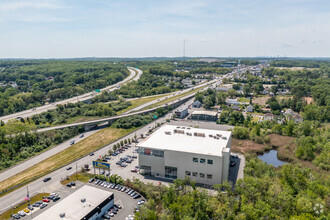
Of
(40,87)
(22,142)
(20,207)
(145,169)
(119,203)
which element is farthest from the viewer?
(40,87)

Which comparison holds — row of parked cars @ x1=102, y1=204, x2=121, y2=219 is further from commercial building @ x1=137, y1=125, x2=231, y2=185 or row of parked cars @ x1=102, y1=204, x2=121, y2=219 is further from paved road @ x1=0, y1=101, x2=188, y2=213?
paved road @ x1=0, y1=101, x2=188, y2=213

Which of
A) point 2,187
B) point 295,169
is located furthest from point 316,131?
point 2,187

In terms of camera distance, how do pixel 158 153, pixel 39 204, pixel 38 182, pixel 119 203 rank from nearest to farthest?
pixel 39 204
pixel 119 203
pixel 38 182
pixel 158 153

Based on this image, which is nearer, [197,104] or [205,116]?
[205,116]

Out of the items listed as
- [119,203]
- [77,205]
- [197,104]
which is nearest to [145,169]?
[119,203]

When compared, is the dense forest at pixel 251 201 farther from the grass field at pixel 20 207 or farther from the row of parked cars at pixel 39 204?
the grass field at pixel 20 207

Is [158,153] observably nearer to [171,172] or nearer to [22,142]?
[171,172]

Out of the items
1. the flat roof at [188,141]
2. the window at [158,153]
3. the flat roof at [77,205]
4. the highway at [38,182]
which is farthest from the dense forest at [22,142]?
the window at [158,153]
